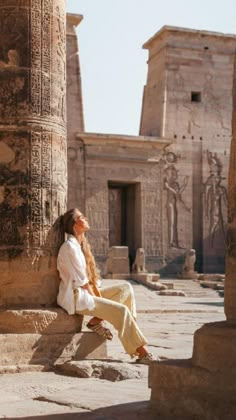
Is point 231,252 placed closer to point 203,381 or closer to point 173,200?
point 203,381

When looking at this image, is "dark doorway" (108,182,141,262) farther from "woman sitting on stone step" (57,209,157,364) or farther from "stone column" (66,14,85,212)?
"woman sitting on stone step" (57,209,157,364)

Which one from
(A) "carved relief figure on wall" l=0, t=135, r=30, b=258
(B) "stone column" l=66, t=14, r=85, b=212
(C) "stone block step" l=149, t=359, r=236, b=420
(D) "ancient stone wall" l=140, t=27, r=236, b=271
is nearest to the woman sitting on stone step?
(A) "carved relief figure on wall" l=0, t=135, r=30, b=258

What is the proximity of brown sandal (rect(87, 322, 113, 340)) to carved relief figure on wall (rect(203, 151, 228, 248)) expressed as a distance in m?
17.6

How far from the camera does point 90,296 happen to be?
5859 mm

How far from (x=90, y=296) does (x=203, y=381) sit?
94.5 inches

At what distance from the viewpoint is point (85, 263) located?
6.05 m

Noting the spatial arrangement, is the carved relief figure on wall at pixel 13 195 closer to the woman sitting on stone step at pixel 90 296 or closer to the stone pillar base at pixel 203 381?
the woman sitting on stone step at pixel 90 296

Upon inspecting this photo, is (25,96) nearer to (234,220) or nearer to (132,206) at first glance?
(234,220)

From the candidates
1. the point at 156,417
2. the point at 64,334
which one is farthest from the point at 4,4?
the point at 156,417

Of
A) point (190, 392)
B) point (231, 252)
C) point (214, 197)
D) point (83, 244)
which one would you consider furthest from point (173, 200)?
point (190, 392)

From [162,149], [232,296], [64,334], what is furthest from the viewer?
[162,149]

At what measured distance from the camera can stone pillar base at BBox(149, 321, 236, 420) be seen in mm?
3434

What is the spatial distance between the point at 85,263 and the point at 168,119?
17153 mm

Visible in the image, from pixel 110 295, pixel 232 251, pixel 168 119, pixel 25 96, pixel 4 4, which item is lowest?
pixel 110 295
